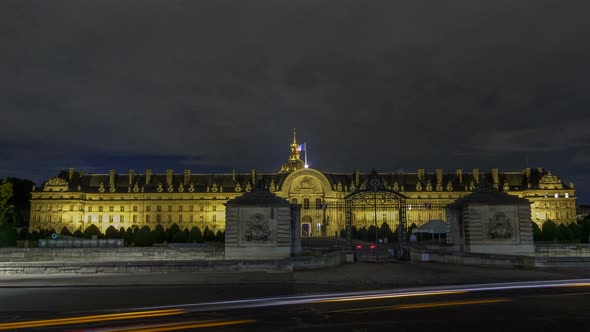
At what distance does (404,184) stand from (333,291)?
301ft

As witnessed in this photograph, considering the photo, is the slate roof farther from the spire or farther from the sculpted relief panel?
the sculpted relief panel

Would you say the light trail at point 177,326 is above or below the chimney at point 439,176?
below

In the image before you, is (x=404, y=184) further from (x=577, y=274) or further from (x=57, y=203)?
(x=577, y=274)

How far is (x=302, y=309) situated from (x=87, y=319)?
14.9 feet

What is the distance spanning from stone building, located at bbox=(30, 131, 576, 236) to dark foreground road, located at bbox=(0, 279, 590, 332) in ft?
267

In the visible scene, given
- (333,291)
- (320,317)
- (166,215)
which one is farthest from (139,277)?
(166,215)

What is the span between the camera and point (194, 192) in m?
105

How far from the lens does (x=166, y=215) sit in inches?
4099

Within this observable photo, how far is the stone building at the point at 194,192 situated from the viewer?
325 ft

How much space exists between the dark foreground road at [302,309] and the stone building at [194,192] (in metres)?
81.2

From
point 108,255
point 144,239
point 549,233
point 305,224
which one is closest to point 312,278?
point 108,255

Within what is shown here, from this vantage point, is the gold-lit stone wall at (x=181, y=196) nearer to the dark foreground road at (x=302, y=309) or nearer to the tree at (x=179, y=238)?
the tree at (x=179, y=238)

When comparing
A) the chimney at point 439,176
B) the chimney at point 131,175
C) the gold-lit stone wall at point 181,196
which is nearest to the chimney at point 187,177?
the gold-lit stone wall at point 181,196

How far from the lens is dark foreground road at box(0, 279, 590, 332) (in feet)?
30.0
